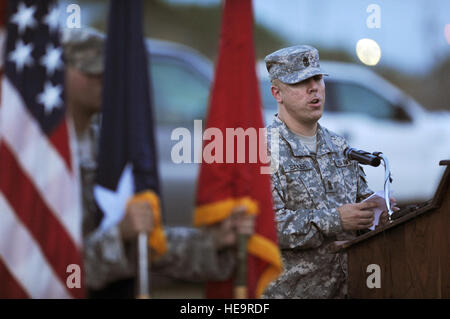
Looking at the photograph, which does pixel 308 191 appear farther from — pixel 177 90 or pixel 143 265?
pixel 177 90

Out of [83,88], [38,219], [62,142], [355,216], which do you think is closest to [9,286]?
[38,219]

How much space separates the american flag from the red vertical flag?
0.59m

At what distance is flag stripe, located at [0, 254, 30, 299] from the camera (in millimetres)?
3320

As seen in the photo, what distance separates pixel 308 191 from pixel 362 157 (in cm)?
30

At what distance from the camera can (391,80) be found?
31.2ft

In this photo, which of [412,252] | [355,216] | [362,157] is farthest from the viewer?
[362,157]

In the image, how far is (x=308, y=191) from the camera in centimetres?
368

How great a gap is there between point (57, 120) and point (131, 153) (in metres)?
0.38

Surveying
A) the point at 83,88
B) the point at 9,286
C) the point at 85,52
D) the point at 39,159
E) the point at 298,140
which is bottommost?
the point at 9,286

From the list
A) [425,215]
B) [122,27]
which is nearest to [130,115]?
[122,27]

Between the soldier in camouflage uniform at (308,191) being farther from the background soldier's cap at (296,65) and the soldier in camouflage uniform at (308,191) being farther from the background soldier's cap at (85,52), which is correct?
the background soldier's cap at (85,52)

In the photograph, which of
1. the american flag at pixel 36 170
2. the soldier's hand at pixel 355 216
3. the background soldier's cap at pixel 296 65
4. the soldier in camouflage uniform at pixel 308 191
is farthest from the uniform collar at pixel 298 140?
the american flag at pixel 36 170

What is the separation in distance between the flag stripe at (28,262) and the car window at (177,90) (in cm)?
260
